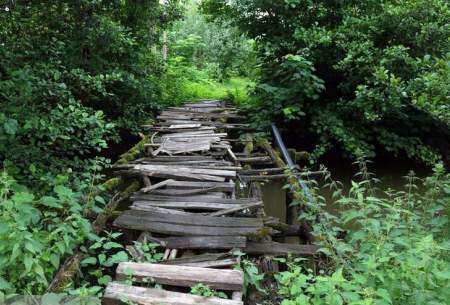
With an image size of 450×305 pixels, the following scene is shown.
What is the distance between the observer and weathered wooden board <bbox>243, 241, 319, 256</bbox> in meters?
3.76

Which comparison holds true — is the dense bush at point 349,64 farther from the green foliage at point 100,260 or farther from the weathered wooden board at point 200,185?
the green foliage at point 100,260

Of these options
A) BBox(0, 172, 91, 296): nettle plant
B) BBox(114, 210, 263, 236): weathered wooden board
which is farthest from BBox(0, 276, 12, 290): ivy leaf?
BBox(114, 210, 263, 236): weathered wooden board

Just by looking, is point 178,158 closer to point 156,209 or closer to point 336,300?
point 156,209

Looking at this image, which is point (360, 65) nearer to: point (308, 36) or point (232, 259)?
point (308, 36)

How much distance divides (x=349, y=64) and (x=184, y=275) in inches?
259

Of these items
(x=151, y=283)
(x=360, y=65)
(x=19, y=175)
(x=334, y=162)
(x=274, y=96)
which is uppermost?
(x=360, y=65)

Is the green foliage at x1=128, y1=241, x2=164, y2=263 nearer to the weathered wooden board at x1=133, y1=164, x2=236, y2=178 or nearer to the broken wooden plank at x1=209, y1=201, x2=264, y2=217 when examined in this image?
the broken wooden plank at x1=209, y1=201, x2=264, y2=217

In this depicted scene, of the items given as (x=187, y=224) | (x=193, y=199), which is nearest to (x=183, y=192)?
(x=193, y=199)

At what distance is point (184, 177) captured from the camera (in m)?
5.30

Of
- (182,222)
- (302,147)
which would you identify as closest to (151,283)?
(182,222)

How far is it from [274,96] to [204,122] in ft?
5.38

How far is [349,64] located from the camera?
27.3 feet

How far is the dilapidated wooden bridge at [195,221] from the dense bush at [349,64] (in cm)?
207

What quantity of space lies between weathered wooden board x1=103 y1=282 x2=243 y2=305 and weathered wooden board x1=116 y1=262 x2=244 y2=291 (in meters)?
0.15
